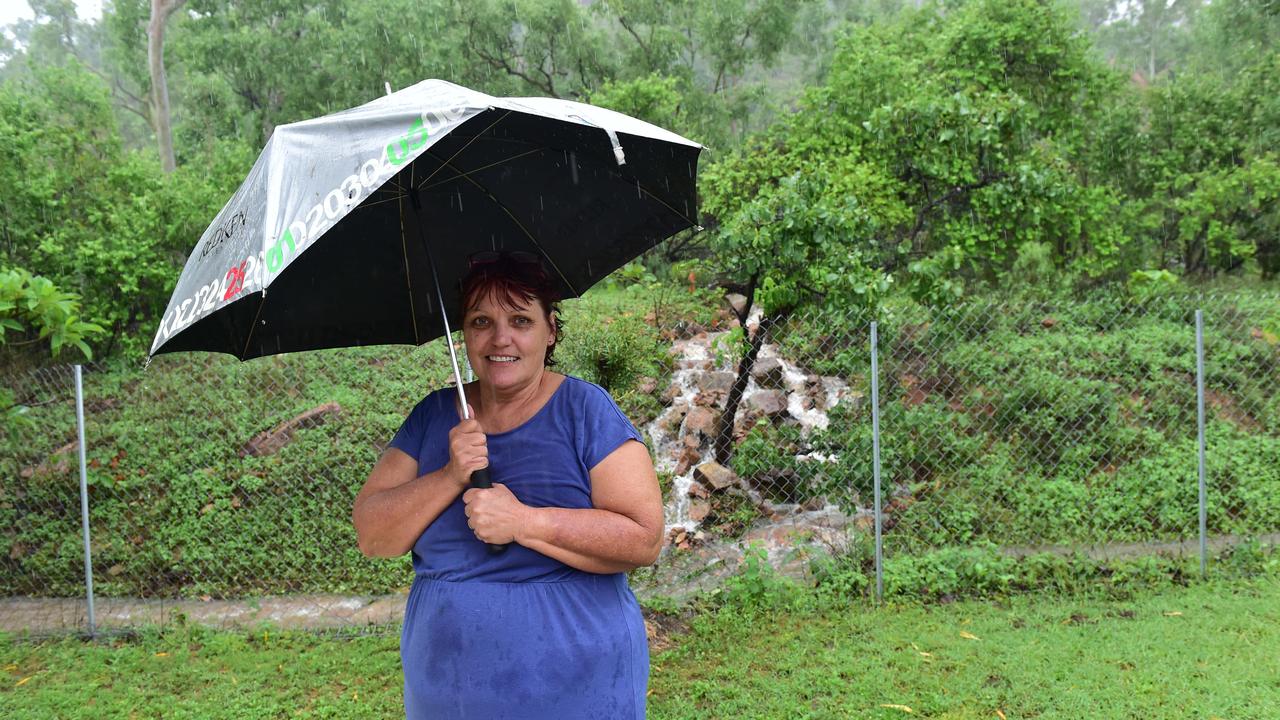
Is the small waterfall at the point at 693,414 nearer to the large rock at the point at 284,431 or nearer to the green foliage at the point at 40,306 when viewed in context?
the large rock at the point at 284,431

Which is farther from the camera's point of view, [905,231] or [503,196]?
[905,231]

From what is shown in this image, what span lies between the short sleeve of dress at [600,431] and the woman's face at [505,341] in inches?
5.5

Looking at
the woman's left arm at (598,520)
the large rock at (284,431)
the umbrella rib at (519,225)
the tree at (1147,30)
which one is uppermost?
the tree at (1147,30)

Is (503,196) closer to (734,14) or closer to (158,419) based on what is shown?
(158,419)

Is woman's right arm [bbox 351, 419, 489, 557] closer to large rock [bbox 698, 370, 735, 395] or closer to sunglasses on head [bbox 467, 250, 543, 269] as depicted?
sunglasses on head [bbox 467, 250, 543, 269]

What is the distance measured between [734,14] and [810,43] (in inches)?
475

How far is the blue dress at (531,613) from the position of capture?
1.81 meters

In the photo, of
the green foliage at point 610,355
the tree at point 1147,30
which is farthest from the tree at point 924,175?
the tree at point 1147,30

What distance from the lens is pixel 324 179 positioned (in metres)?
1.73

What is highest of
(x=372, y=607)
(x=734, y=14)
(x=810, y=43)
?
(x=810, y=43)

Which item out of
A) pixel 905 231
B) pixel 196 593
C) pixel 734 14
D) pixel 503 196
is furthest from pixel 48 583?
pixel 734 14

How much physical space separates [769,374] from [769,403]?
2.06 ft

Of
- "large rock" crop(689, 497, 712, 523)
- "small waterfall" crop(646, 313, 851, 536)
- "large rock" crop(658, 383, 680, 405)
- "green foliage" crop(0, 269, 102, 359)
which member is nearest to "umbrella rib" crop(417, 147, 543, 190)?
"green foliage" crop(0, 269, 102, 359)

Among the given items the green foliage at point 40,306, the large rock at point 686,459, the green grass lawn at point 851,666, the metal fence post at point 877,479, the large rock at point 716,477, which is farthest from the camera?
the large rock at point 686,459
